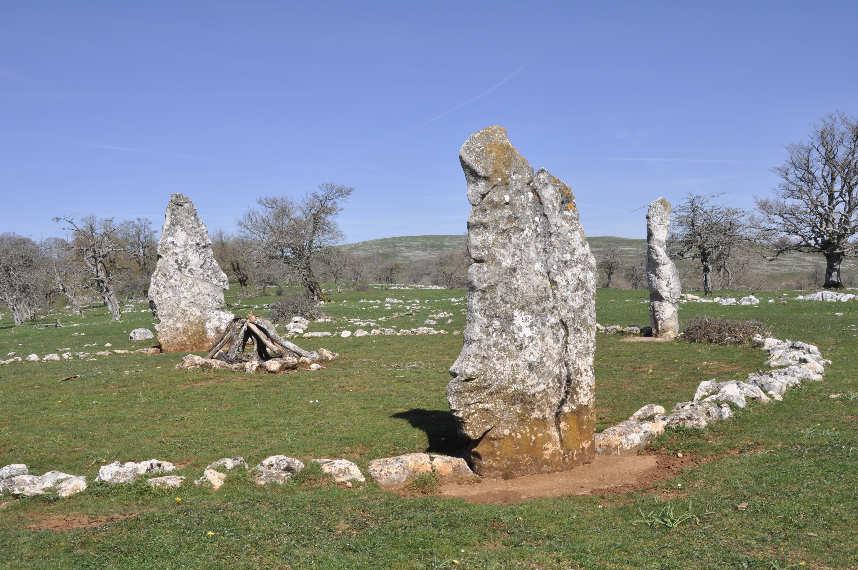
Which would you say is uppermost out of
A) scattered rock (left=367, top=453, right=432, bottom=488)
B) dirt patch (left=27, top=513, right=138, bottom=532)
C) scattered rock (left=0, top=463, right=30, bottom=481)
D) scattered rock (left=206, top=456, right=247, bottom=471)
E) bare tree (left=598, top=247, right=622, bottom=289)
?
bare tree (left=598, top=247, right=622, bottom=289)

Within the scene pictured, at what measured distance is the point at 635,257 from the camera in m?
112

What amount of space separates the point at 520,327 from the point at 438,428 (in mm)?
4058

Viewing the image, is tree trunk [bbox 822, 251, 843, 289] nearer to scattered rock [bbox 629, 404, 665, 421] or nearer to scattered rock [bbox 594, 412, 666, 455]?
scattered rock [bbox 629, 404, 665, 421]

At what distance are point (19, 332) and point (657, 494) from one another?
134 feet

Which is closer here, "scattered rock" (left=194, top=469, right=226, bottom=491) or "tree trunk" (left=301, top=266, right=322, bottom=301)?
"scattered rock" (left=194, top=469, right=226, bottom=491)

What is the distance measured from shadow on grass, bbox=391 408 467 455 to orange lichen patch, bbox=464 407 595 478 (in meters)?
1.40

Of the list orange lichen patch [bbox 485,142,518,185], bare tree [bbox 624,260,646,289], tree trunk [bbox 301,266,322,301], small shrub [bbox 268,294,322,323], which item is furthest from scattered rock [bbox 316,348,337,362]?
bare tree [bbox 624,260,646,289]

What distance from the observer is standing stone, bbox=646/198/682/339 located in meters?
25.1

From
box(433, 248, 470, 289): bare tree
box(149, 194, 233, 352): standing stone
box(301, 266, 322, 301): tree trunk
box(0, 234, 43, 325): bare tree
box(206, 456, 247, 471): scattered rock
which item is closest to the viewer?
box(206, 456, 247, 471): scattered rock

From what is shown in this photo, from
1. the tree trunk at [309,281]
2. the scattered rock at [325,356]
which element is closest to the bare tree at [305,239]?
the tree trunk at [309,281]

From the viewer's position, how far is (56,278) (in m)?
59.6

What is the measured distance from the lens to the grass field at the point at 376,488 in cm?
775

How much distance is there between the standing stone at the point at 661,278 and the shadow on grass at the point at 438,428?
13544 mm

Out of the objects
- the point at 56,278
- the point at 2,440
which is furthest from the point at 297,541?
the point at 56,278
